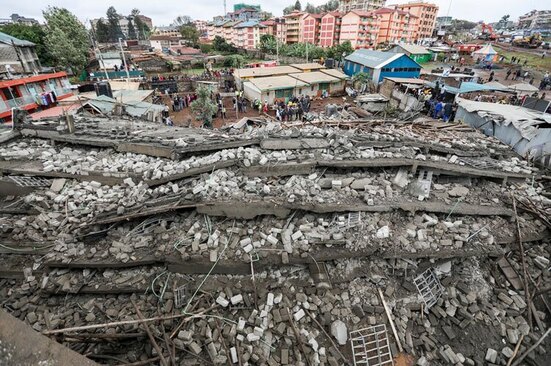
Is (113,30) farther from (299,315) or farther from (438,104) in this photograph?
(299,315)

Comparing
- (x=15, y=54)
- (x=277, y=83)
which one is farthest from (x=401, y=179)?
(x=15, y=54)

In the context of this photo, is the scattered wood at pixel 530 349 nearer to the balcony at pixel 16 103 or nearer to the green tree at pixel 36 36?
the balcony at pixel 16 103

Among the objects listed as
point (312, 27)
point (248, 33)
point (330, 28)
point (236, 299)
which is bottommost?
point (236, 299)

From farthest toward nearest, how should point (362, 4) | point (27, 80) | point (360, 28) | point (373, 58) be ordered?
point (362, 4) → point (360, 28) → point (373, 58) → point (27, 80)

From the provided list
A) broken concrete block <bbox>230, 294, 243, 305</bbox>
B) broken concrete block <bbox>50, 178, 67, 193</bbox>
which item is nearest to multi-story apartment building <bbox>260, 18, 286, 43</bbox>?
broken concrete block <bbox>50, 178, 67, 193</bbox>

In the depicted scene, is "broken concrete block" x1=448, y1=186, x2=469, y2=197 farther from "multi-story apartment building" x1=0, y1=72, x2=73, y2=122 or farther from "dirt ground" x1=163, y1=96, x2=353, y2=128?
"multi-story apartment building" x1=0, y1=72, x2=73, y2=122

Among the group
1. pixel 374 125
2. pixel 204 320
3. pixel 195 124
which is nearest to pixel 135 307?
pixel 204 320

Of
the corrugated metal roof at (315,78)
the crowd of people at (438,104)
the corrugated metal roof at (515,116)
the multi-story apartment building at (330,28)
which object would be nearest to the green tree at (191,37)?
the multi-story apartment building at (330,28)

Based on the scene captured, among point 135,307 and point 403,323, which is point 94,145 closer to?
point 135,307
